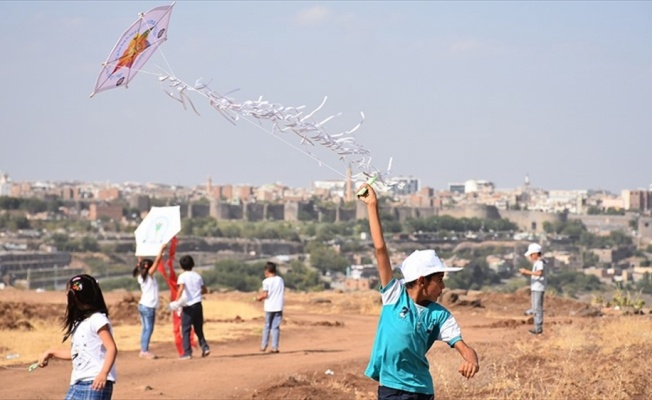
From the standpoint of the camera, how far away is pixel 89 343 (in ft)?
27.4

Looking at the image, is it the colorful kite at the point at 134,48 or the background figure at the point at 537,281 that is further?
the background figure at the point at 537,281

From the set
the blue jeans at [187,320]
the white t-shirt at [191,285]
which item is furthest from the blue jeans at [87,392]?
the blue jeans at [187,320]

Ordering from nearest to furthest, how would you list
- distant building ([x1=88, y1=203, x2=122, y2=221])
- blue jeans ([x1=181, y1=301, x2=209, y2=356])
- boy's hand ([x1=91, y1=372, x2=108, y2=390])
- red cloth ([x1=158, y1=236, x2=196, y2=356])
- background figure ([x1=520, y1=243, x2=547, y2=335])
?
boy's hand ([x1=91, y1=372, x2=108, y2=390])
blue jeans ([x1=181, y1=301, x2=209, y2=356])
red cloth ([x1=158, y1=236, x2=196, y2=356])
background figure ([x1=520, y1=243, x2=547, y2=335])
distant building ([x1=88, y1=203, x2=122, y2=221])

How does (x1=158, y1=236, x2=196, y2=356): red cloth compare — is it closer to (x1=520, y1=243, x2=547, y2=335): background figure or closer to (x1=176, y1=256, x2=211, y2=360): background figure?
(x1=176, y1=256, x2=211, y2=360): background figure

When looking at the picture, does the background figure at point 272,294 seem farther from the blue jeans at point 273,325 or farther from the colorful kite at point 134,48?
the colorful kite at point 134,48

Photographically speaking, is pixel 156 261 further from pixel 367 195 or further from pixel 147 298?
pixel 367 195

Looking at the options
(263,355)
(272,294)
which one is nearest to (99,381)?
(272,294)

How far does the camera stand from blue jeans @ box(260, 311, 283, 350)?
57.7 ft

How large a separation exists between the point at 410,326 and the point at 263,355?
10.6 meters

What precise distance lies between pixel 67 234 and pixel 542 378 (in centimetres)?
11155

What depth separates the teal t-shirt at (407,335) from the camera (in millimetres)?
A: 7559

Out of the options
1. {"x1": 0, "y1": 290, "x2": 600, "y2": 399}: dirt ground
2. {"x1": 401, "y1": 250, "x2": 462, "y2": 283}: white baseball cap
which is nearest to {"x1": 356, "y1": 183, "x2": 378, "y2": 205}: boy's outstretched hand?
{"x1": 401, "y1": 250, "x2": 462, "y2": 283}: white baseball cap

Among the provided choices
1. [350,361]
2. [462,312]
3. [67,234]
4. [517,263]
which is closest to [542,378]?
[350,361]

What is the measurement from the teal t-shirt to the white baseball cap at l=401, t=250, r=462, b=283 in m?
0.09
